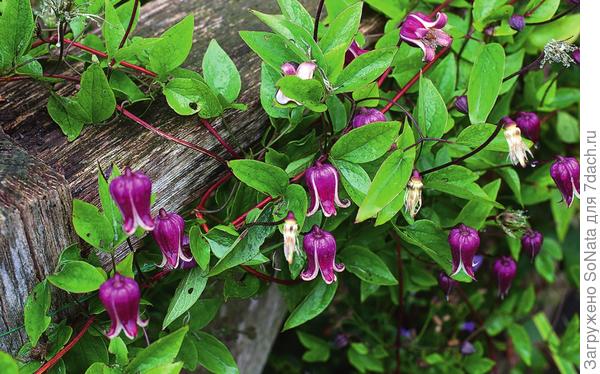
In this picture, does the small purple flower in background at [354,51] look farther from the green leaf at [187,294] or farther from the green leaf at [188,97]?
the green leaf at [187,294]

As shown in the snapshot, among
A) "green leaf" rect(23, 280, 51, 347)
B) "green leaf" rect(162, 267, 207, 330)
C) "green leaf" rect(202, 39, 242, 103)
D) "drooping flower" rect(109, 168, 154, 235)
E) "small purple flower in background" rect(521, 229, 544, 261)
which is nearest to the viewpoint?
"drooping flower" rect(109, 168, 154, 235)

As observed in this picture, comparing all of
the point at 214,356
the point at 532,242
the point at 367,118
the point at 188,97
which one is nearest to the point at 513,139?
the point at 367,118

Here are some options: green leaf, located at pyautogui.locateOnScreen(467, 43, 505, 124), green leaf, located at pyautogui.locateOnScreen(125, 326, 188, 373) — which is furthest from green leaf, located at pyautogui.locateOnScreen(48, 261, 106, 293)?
green leaf, located at pyautogui.locateOnScreen(467, 43, 505, 124)

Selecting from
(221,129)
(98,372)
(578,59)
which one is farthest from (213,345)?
(578,59)

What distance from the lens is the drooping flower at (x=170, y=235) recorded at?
117cm

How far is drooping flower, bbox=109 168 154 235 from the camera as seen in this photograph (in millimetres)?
1025

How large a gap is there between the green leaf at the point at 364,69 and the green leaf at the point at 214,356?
0.56 meters

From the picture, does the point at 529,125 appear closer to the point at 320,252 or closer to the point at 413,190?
the point at 413,190

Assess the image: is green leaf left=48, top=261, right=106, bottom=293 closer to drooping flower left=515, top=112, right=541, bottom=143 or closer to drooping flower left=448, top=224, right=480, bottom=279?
drooping flower left=448, top=224, right=480, bottom=279

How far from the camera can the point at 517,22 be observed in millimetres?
1532

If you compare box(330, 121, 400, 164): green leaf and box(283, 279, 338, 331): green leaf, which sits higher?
box(330, 121, 400, 164): green leaf

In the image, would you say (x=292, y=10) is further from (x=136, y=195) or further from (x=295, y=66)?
(x=136, y=195)

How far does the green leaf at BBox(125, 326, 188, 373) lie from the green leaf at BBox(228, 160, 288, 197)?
279 millimetres

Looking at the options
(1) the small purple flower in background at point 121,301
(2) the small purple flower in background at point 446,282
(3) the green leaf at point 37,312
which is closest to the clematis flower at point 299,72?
(1) the small purple flower in background at point 121,301
